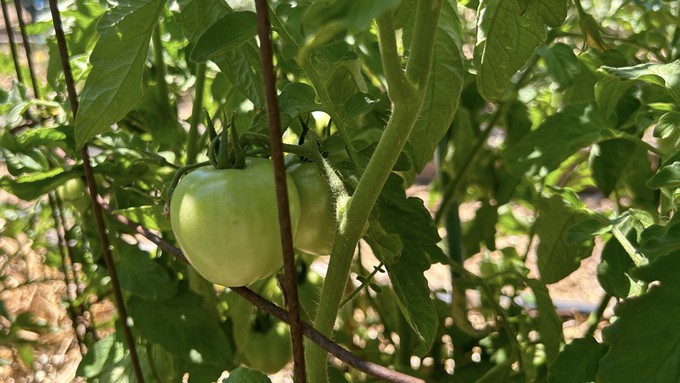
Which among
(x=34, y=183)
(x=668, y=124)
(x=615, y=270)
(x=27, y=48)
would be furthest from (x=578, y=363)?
(x=27, y=48)

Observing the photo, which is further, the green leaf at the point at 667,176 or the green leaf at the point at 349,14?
the green leaf at the point at 667,176

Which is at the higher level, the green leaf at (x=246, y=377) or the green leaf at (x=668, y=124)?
the green leaf at (x=668, y=124)

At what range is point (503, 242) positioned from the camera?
3.00m

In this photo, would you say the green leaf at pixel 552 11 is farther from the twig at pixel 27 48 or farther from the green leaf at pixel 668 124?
the twig at pixel 27 48

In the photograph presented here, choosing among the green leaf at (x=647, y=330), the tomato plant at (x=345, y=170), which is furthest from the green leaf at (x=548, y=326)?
the green leaf at (x=647, y=330)

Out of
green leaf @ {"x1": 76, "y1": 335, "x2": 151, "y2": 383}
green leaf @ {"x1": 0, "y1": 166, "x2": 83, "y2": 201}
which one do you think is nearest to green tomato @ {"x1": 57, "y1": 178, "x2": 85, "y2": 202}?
green leaf @ {"x1": 0, "y1": 166, "x2": 83, "y2": 201}

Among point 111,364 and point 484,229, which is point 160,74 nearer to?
point 111,364

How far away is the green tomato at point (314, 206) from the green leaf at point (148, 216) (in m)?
0.23

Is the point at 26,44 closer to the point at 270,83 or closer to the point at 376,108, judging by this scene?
the point at 376,108

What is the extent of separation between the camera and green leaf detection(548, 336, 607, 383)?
69 centimetres

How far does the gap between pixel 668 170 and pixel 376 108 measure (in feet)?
1.29

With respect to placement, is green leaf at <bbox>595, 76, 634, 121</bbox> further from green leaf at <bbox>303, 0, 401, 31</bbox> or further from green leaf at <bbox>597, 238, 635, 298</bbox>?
green leaf at <bbox>303, 0, 401, 31</bbox>

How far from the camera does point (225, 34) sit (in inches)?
22.2

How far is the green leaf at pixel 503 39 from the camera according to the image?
2.12ft
